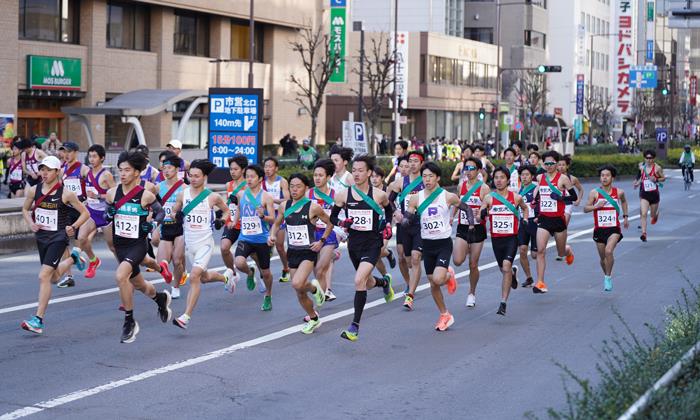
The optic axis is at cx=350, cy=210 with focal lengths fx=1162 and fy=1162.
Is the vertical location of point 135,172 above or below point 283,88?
below

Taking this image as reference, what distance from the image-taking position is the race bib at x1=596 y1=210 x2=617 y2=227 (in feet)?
52.8

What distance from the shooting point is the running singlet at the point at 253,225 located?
13445 millimetres

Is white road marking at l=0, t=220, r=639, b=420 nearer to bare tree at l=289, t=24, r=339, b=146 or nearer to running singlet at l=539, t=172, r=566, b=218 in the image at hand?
running singlet at l=539, t=172, r=566, b=218

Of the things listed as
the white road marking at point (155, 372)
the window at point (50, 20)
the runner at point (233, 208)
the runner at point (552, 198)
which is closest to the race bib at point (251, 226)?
the runner at point (233, 208)

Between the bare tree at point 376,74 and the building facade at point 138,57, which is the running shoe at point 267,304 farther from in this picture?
the bare tree at point 376,74

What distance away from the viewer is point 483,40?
314ft

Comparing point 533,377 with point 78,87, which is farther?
point 78,87

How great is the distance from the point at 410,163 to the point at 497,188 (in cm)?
123

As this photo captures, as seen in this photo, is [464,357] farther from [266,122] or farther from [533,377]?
[266,122]

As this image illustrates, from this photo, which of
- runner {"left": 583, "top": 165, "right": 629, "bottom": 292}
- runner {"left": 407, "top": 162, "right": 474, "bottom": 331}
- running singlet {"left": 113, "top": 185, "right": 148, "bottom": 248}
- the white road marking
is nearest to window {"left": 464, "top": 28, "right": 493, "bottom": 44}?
runner {"left": 583, "top": 165, "right": 629, "bottom": 292}

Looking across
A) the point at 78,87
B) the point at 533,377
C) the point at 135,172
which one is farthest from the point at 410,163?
the point at 78,87

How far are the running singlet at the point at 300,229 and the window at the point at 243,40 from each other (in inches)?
1758

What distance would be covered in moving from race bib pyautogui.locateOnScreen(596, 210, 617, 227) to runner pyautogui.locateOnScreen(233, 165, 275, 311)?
16.7 feet

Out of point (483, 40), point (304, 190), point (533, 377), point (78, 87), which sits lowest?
point (533, 377)
